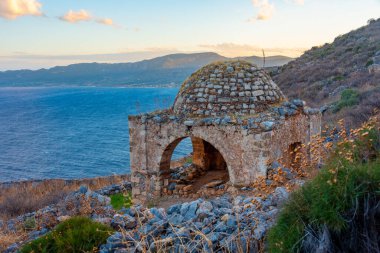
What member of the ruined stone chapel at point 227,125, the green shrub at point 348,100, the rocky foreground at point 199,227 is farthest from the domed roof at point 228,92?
the green shrub at point 348,100

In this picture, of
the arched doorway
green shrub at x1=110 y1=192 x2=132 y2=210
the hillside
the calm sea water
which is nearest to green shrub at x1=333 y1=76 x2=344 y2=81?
the hillside

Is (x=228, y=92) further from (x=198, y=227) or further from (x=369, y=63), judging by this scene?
(x=369, y=63)

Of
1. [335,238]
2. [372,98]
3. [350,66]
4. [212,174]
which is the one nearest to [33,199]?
[212,174]

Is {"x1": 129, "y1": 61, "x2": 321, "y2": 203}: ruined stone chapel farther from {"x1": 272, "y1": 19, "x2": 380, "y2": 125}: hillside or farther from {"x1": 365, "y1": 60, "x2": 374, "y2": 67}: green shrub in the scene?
{"x1": 365, "y1": 60, "x2": 374, "y2": 67}: green shrub

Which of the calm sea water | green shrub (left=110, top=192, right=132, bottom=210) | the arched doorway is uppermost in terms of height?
the arched doorway

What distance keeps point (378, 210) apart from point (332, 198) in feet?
1.40

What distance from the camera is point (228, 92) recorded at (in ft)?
32.1

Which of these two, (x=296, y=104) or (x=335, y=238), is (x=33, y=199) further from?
(x=335, y=238)

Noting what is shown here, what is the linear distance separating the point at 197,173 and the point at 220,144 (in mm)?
3382

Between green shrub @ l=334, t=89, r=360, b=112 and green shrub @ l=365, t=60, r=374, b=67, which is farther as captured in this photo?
green shrub @ l=365, t=60, r=374, b=67

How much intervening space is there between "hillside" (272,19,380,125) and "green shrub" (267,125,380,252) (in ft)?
35.1

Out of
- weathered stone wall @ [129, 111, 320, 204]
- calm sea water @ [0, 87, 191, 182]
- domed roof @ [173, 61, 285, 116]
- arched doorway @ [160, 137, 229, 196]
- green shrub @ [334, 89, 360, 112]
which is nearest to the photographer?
weathered stone wall @ [129, 111, 320, 204]

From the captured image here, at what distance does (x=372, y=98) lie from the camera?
1605 centimetres

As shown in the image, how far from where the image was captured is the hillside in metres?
18.5
